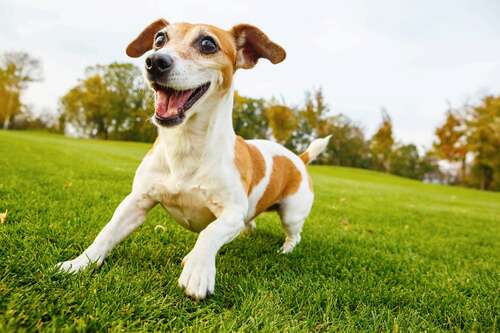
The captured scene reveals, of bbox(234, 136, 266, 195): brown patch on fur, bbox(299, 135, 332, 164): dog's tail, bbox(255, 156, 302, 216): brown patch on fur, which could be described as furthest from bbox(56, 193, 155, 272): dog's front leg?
bbox(299, 135, 332, 164): dog's tail

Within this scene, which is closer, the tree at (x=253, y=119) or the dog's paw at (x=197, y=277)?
the dog's paw at (x=197, y=277)

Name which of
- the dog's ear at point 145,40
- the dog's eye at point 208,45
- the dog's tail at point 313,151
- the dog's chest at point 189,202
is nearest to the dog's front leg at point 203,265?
the dog's chest at point 189,202

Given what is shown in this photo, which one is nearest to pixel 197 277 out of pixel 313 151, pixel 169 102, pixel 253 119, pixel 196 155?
pixel 196 155

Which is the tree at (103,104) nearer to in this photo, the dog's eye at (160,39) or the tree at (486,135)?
the tree at (486,135)

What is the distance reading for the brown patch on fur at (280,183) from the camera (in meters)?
3.72

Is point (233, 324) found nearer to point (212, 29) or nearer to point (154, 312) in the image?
point (154, 312)

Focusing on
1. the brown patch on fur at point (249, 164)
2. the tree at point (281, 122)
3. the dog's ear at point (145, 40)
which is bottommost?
the brown patch on fur at point (249, 164)

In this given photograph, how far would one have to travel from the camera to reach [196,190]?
2.80 m

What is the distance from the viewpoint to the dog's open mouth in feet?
8.52

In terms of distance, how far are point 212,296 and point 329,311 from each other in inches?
28.9

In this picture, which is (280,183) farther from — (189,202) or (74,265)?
(74,265)

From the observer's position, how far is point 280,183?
3939 mm

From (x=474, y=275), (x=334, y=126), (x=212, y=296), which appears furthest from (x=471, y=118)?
(x=212, y=296)

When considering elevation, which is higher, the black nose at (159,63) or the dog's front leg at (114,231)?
the black nose at (159,63)
